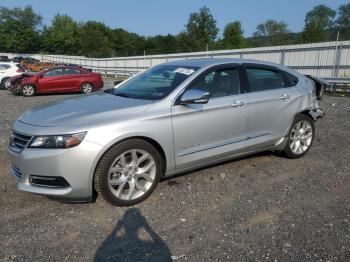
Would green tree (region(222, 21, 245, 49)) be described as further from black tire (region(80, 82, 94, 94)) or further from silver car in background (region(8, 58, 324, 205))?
silver car in background (region(8, 58, 324, 205))

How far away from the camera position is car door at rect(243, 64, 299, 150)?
5023 mm

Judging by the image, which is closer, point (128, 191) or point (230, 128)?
point (128, 191)

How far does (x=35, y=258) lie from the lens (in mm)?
3088

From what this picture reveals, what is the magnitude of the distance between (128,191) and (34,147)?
1128mm

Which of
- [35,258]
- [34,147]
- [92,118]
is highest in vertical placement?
[92,118]

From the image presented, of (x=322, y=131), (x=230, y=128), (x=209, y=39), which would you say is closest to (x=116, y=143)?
(x=230, y=128)

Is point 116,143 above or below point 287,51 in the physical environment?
below

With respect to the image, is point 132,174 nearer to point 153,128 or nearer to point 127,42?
point 153,128

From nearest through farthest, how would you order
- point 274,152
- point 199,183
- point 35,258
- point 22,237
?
point 35,258 → point 22,237 → point 199,183 → point 274,152

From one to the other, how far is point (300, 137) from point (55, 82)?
543 inches

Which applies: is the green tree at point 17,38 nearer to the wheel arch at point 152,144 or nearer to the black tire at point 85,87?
the black tire at point 85,87

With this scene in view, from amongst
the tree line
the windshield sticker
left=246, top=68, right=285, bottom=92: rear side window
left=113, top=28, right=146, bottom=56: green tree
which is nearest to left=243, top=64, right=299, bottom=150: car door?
left=246, top=68, right=285, bottom=92: rear side window

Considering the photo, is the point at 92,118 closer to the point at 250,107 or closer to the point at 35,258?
the point at 35,258

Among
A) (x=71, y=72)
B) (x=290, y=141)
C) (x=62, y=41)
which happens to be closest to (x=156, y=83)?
(x=290, y=141)
